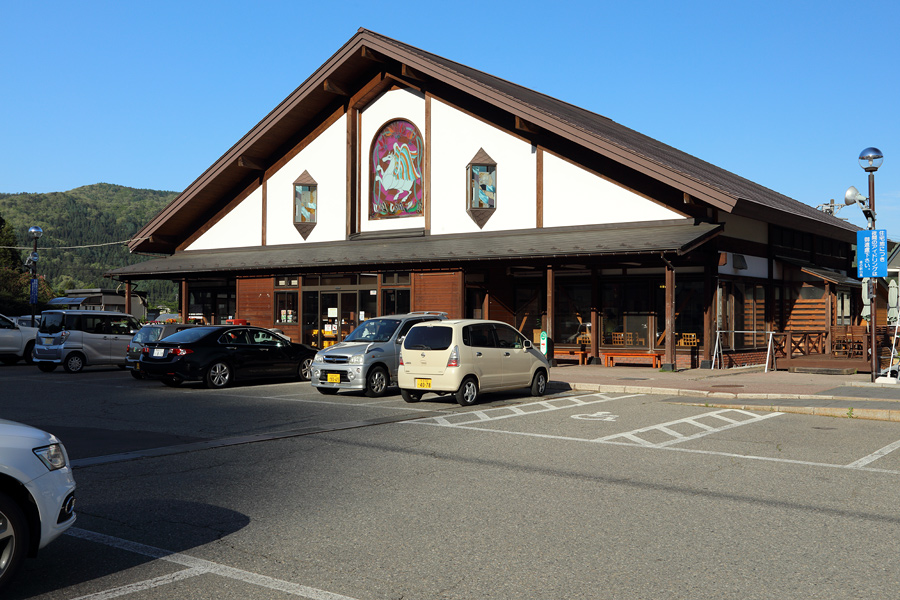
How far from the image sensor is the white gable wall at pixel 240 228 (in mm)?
33438

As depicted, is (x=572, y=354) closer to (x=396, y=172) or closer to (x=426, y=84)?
(x=396, y=172)

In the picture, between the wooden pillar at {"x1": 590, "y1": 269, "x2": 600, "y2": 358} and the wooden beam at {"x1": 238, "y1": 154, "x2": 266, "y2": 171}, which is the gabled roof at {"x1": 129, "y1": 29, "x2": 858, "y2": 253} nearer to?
the wooden beam at {"x1": 238, "y1": 154, "x2": 266, "y2": 171}

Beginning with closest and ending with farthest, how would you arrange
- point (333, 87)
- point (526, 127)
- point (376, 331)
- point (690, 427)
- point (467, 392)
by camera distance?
1. point (690, 427)
2. point (467, 392)
3. point (376, 331)
4. point (526, 127)
5. point (333, 87)

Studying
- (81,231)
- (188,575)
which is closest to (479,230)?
(188,575)

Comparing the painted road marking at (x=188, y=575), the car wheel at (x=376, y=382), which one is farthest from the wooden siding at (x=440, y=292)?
the painted road marking at (x=188, y=575)

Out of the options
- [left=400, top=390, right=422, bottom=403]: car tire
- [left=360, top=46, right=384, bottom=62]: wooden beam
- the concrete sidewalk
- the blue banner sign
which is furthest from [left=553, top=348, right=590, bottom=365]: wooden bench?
[left=360, top=46, right=384, bottom=62]: wooden beam

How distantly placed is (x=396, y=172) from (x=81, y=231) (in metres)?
121

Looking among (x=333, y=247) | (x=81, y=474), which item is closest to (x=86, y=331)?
(x=333, y=247)

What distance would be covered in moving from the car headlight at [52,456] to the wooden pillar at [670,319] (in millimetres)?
18541

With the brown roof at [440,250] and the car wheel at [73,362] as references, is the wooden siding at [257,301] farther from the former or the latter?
the car wheel at [73,362]

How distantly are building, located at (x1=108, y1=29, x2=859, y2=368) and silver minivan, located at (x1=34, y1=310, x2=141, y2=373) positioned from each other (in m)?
6.53

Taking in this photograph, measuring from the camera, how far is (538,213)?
26328mm

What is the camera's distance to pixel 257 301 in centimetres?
3194

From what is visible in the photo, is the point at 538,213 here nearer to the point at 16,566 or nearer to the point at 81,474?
the point at 81,474
